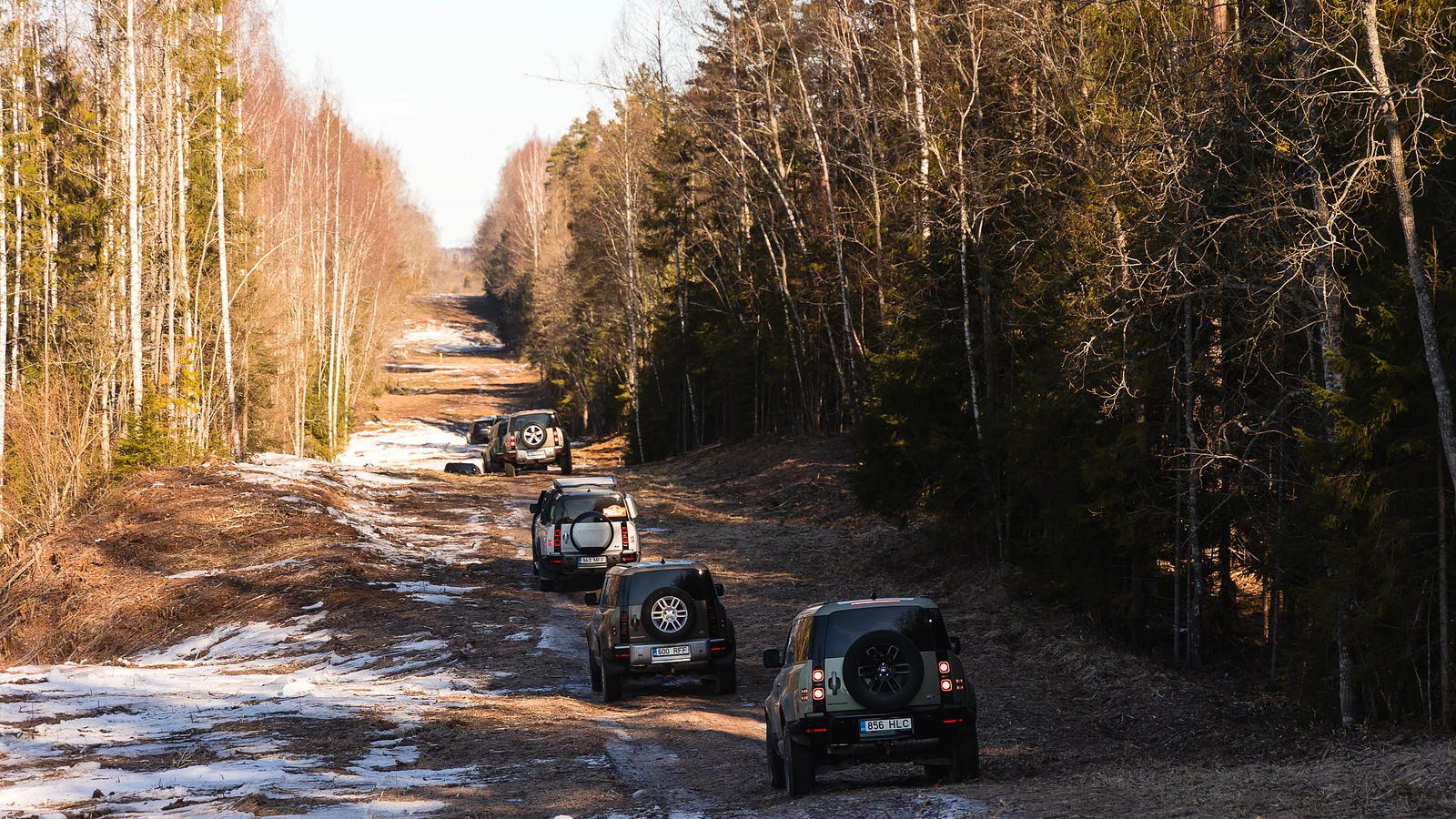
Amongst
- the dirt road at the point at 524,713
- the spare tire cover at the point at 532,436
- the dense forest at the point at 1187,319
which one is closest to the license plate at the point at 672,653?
the dirt road at the point at 524,713

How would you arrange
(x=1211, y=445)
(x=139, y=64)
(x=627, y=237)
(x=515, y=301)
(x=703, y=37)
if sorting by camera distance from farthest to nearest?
(x=515, y=301)
(x=627, y=237)
(x=703, y=37)
(x=139, y=64)
(x=1211, y=445)

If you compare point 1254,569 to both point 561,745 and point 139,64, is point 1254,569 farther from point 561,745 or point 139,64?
point 139,64

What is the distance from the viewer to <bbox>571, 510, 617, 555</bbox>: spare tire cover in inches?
842

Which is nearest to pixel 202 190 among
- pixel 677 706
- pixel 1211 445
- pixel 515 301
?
pixel 677 706

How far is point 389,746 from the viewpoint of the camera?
1106cm

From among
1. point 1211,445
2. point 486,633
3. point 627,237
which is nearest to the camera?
point 1211,445

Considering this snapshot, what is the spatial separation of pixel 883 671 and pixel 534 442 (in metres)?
34.0

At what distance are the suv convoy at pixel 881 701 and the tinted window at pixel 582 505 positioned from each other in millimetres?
12764

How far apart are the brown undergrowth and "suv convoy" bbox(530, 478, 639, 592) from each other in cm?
386

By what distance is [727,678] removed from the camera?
14117 millimetres

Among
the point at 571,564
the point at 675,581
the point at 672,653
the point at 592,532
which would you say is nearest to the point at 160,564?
the point at 571,564

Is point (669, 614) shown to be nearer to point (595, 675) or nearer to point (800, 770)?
point (595, 675)

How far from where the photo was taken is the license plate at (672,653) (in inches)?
540

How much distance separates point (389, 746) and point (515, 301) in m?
108
